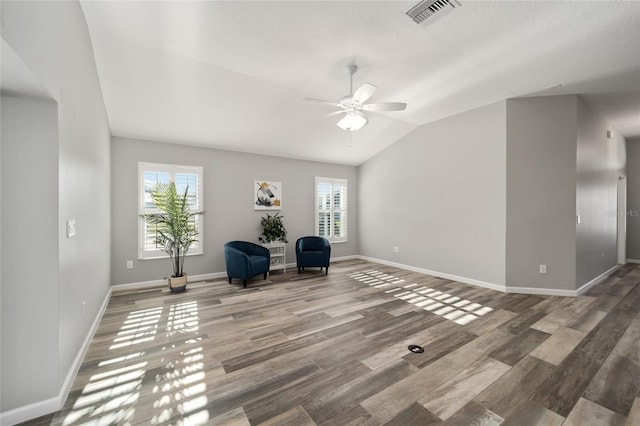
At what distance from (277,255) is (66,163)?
4.02m

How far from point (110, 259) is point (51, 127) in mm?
3298

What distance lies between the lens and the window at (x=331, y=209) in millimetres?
6566

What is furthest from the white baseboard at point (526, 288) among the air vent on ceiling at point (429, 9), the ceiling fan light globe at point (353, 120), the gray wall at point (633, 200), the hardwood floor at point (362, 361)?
the air vent on ceiling at point (429, 9)

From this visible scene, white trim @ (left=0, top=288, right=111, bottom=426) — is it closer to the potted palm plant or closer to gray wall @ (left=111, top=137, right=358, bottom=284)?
the potted palm plant

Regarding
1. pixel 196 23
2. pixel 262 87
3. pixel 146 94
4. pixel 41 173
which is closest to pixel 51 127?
pixel 41 173

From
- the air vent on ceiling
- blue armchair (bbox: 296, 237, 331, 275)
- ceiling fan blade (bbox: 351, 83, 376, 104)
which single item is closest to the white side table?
blue armchair (bbox: 296, 237, 331, 275)

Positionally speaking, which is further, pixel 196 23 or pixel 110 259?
pixel 110 259

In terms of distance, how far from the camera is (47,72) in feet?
5.18

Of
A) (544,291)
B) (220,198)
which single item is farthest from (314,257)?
(544,291)

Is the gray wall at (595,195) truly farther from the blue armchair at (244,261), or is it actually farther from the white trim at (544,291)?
the blue armchair at (244,261)

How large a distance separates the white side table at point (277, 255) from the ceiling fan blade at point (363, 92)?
352 cm

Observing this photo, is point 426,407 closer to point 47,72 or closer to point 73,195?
point 73,195

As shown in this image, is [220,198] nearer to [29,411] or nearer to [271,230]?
[271,230]

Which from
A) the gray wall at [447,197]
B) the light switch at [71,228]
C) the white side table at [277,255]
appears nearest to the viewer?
the light switch at [71,228]
